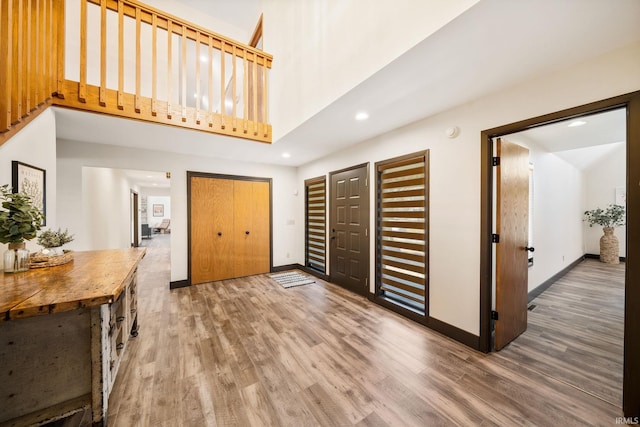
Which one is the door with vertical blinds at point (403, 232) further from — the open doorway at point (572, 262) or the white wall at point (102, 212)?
the white wall at point (102, 212)

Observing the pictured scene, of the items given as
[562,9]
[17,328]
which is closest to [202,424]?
[17,328]

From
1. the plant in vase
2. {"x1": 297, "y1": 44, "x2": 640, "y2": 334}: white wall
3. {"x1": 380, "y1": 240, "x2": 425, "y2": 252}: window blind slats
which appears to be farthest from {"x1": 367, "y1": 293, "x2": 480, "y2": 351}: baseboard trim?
the plant in vase

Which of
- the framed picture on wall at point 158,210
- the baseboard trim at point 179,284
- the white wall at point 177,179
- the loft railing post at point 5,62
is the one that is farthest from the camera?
the framed picture on wall at point 158,210

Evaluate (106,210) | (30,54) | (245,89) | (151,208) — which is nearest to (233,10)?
(245,89)

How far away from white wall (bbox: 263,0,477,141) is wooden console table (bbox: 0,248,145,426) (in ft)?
7.26

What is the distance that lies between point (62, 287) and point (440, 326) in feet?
9.98

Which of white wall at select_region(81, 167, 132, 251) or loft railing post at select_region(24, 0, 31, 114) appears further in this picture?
white wall at select_region(81, 167, 132, 251)

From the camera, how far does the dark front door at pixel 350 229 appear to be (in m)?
3.47

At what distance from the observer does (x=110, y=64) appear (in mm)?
3363

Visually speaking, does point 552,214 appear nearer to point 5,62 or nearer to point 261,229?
point 261,229

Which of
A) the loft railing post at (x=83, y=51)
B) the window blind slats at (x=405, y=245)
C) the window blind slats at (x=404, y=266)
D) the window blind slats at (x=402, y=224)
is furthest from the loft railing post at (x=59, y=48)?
the window blind slats at (x=404, y=266)

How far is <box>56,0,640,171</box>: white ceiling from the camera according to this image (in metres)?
1.23

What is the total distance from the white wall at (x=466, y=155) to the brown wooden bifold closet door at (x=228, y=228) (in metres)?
3.02

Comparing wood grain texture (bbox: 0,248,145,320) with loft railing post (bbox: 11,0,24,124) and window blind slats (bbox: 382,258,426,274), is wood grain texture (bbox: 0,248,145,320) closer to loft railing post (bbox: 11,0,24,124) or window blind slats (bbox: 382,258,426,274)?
loft railing post (bbox: 11,0,24,124)
